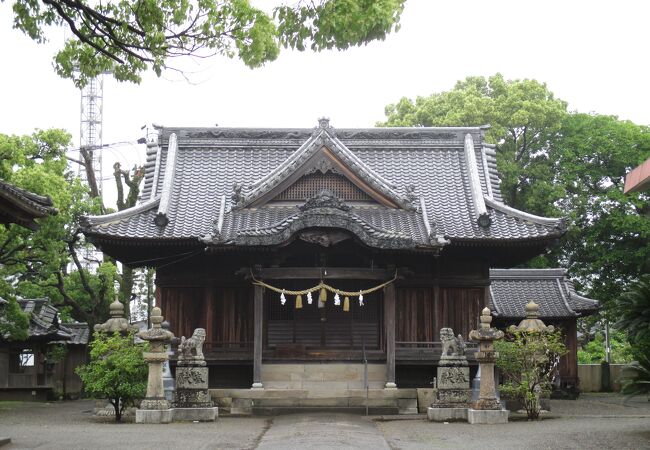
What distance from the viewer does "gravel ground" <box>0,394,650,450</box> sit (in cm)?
1592

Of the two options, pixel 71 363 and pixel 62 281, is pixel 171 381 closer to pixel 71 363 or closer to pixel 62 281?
pixel 62 281

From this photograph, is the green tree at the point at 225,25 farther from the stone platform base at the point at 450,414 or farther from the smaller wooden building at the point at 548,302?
the smaller wooden building at the point at 548,302

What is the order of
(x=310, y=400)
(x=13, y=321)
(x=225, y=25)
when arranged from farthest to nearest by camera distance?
1. (x=13, y=321)
2. (x=310, y=400)
3. (x=225, y=25)

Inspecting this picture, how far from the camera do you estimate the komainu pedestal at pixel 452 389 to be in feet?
69.5

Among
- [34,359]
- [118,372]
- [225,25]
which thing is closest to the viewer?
[225,25]

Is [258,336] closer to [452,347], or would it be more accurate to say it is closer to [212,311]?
[212,311]

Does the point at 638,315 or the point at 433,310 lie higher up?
the point at 433,310

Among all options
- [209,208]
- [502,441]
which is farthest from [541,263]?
[502,441]

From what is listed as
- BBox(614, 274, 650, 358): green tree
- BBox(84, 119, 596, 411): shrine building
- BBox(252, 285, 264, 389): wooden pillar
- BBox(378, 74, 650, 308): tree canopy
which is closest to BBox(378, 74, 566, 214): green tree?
BBox(378, 74, 650, 308): tree canopy

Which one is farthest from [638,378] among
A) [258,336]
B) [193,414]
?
[258,336]

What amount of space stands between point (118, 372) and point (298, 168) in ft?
30.8

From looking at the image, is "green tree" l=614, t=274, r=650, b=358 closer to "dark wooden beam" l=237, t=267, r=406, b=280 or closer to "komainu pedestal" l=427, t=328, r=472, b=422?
"komainu pedestal" l=427, t=328, r=472, b=422

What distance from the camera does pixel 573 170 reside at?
44188mm

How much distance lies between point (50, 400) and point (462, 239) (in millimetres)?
23454
